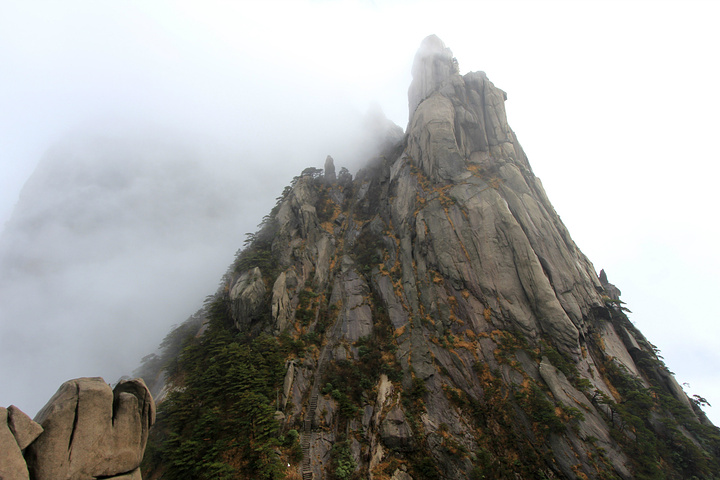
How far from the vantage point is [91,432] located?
9258 millimetres

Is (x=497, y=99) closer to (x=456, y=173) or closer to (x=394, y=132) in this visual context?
(x=456, y=173)

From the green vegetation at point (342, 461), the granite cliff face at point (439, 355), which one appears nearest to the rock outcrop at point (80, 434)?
the granite cliff face at point (439, 355)

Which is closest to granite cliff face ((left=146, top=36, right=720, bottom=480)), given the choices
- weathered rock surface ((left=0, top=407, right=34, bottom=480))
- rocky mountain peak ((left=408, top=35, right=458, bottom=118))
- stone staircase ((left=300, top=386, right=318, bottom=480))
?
stone staircase ((left=300, top=386, right=318, bottom=480))

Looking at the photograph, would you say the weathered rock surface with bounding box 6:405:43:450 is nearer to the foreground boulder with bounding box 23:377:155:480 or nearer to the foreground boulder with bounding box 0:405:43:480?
the foreground boulder with bounding box 0:405:43:480

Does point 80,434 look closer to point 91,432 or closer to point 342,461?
point 91,432

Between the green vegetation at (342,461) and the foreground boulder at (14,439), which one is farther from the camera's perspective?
the green vegetation at (342,461)

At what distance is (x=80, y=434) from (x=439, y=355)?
978 inches

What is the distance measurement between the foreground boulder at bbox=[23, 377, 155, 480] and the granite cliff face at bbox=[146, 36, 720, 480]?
9248 mm

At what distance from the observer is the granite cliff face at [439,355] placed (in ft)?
62.3

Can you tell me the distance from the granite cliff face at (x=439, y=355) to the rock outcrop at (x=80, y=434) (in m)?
9.30

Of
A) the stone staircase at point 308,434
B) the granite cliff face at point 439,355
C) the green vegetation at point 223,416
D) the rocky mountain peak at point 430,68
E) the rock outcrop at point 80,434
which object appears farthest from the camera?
the rocky mountain peak at point 430,68

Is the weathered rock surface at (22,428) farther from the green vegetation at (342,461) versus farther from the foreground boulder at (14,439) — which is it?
the green vegetation at (342,461)

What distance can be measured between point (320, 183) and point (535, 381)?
1709 inches

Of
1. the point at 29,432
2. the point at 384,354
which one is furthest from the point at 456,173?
the point at 29,432
